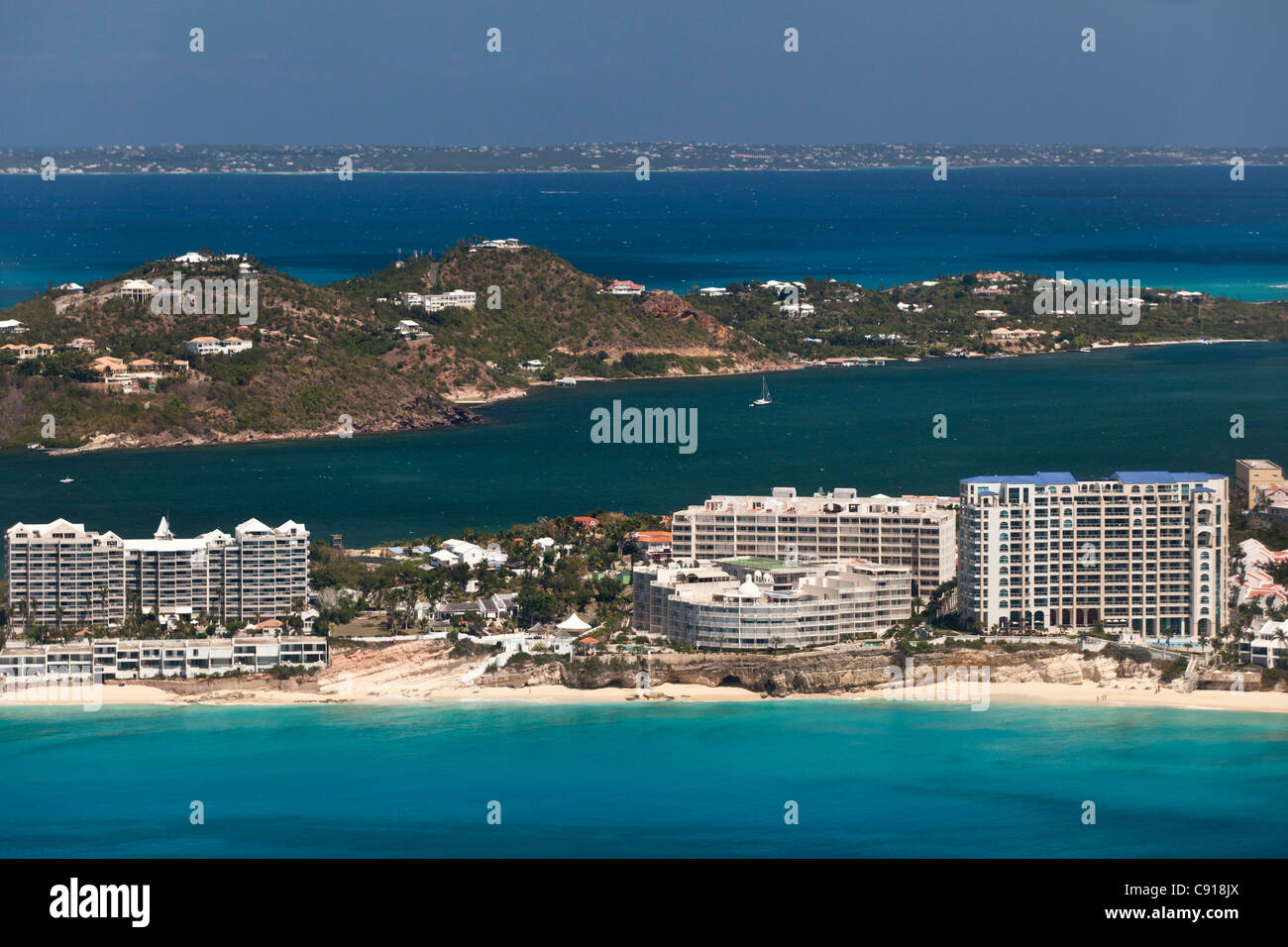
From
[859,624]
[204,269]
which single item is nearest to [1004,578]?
[859,624]

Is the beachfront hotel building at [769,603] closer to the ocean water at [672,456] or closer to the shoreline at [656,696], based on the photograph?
the shoreline at [656,696]

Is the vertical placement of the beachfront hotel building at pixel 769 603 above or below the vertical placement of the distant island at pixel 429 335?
below

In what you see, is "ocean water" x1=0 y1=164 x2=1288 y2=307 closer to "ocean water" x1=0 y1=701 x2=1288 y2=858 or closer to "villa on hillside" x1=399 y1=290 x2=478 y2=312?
"villa on hillside" x1=399 y1=290 x2=478 y2=312

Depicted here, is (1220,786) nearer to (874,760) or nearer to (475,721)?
(874,760)

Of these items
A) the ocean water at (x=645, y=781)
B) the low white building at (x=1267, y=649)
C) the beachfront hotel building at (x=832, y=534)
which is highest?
the beachfront hotel building at (x=832, y=534)

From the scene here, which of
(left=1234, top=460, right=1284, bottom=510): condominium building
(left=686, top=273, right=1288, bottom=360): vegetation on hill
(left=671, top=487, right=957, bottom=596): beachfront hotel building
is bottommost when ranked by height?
(left=671, top=487, right=957, bottom=596): beachfront hotel building

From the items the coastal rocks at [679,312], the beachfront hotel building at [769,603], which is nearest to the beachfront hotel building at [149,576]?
the beachfront hotel building at [769,603]

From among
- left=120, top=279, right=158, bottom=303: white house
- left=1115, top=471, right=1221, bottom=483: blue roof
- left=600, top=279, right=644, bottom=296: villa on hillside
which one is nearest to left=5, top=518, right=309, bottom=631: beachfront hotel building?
left=1115, top=471, right=1221, bottom=483: blue roof

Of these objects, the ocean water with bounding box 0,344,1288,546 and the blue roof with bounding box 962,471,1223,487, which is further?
the ocean water with bounding box 0,344,1288,546
